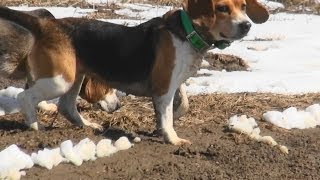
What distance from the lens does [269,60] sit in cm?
1070

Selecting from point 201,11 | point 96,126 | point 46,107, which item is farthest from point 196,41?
point 46,107

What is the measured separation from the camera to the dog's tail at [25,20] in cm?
598

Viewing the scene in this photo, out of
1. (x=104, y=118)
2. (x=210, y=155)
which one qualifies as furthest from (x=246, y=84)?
(x=210, y=155)

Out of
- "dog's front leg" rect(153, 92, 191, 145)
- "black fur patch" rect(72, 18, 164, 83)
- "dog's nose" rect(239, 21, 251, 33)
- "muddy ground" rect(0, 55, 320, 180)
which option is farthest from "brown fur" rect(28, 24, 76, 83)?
"dog's nose" rect(239, 21, 251, 33)

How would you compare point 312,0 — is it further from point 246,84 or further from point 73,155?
point 73,155

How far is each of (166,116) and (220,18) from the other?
3.17ft

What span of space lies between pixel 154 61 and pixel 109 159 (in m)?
1.00

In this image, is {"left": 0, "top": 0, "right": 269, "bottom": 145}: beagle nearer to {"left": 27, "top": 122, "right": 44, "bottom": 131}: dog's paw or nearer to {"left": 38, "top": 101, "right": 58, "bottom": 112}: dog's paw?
{"left": 27, "top": 122, "right": 44, "bottom": 131}: dog's paw

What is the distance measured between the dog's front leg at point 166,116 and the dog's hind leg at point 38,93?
2.71 feet

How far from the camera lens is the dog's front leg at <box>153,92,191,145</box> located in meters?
5.86

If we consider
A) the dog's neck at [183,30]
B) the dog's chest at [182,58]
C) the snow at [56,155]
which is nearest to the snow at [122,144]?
the snow at [56,155]

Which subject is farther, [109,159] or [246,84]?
[246,84]

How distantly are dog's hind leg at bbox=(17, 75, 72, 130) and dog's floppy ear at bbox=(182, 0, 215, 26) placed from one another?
1250 millimetres

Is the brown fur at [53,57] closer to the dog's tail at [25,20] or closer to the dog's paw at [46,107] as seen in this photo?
the dog's tail at [25,20]
